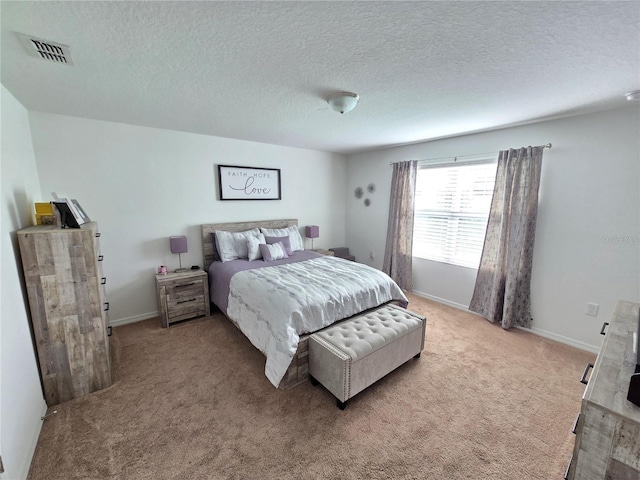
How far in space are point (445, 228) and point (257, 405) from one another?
10.5ft

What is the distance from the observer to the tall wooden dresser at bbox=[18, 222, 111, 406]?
68.0 inches

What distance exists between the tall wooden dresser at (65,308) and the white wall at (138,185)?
999 millimetres

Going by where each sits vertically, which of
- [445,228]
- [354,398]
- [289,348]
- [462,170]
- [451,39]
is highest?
[451,39]

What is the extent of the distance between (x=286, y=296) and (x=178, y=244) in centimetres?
180

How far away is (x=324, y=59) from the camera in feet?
5.00

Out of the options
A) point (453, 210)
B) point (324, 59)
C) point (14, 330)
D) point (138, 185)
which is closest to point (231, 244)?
point (138, 185)

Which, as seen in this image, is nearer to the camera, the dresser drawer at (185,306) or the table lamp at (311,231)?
the dresser drawer at (185,306)

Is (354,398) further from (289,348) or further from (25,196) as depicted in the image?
(25,196)

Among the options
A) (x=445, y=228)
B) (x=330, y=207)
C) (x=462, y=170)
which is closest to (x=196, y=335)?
(x=330, y=207)

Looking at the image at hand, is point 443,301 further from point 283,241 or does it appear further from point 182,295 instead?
point 182,295

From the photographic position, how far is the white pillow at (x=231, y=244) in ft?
11.2

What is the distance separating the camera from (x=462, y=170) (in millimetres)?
3438

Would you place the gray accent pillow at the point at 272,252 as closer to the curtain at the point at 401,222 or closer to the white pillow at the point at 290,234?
the white pillow at the point at 290,234

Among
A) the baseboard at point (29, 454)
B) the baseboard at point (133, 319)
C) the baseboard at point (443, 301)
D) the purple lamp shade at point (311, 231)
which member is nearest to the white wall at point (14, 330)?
the baseboard at point (29, 454)
